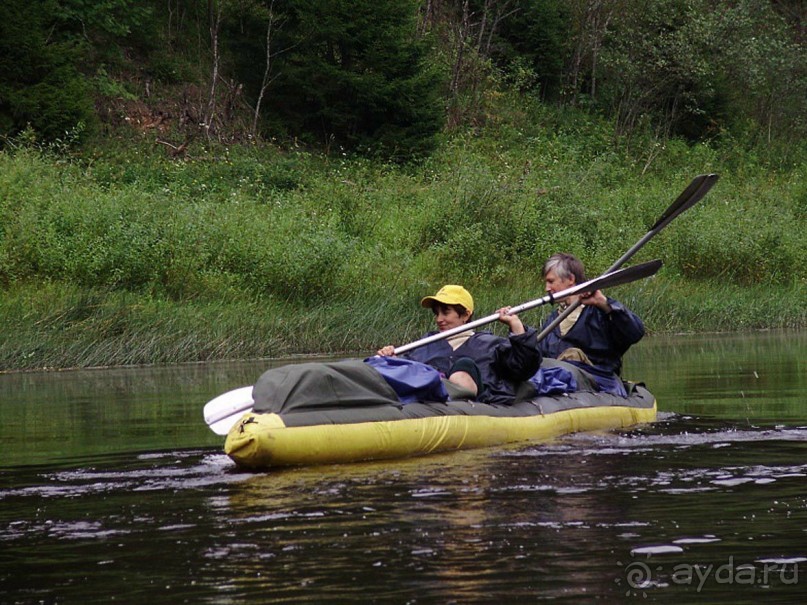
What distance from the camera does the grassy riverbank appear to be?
52.1ft

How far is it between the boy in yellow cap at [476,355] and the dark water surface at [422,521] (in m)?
0.54

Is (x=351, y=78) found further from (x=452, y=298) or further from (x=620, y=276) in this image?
(x=452, y=298)

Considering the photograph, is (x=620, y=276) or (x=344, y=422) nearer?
(x=344, y=422)

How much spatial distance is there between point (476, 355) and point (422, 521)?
3087 mm

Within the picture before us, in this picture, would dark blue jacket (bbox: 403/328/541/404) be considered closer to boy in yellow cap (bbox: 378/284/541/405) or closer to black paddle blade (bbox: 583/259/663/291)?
boy in yellow cap (bbox: 378/284/541/405)

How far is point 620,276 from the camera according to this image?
31.1ft

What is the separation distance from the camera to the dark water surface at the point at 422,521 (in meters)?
4.34

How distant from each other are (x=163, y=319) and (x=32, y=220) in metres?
3.23

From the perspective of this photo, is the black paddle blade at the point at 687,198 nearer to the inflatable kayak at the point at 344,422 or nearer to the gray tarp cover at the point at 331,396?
the inflatable kayak at the point at 344,422

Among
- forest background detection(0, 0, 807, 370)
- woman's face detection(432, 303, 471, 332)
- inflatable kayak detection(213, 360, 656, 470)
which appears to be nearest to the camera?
inflatable kayak detection(213, 360, 656, 470)

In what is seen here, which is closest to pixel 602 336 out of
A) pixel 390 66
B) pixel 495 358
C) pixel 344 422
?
pixel 495 358

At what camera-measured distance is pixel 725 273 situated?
2300 cm

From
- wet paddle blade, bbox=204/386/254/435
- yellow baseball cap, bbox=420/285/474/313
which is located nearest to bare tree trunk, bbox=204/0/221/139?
yellow baseball cap, bbox=420/285/474/313

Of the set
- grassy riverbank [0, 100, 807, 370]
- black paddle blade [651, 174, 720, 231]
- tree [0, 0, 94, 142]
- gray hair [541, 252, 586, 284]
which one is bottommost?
grassy riverbank [0, 100, 807, 370]
